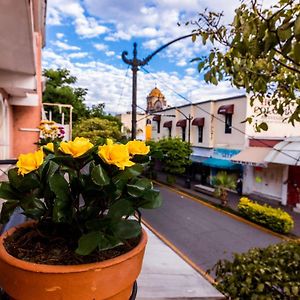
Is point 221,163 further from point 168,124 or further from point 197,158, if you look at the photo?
point 168,124

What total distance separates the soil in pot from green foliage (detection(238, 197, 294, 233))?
10673 mm

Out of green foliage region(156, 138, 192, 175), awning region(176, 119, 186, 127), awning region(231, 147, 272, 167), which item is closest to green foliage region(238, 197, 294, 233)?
awning region(231, 147, 272, 167)

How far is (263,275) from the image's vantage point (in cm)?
199

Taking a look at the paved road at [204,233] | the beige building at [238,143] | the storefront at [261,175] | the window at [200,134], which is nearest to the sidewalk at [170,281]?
the paved road at [204,233]

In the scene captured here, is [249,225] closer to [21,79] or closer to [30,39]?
[21,79]

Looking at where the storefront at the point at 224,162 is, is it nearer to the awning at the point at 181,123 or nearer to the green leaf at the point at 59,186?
the awning at the point at 181,123

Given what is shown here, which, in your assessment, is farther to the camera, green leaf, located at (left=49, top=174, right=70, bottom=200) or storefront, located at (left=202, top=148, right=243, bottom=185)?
storefront, located at (left=202, top=148, right=243, bottom=185)

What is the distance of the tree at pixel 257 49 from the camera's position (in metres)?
1.42

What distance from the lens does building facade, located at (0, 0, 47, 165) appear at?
2713 millimetres

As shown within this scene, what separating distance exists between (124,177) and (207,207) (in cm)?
1374

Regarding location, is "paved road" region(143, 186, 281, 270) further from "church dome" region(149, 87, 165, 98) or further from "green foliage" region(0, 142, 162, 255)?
"church dome" region(149, 87, 165, 98)

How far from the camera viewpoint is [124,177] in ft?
2.96

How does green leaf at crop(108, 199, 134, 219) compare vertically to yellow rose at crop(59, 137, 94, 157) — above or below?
below

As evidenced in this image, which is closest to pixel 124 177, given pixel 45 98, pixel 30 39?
pixel 30 39
